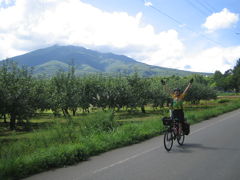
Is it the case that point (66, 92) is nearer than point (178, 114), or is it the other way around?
point (178, 114)

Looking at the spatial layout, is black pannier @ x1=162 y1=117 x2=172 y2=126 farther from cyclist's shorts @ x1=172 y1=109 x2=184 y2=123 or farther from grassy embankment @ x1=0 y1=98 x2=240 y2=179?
grassy embankment @ x1=0 y1=98 x2=240 y2=179

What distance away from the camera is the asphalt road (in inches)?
236

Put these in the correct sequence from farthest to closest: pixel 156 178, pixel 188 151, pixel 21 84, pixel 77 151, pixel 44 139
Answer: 1. pixel 21 84
2. pixel 44 139
3. pixel 188 151
4. pixel 77 151
5. pixel 156 178

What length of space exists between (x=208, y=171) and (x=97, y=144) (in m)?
4.20

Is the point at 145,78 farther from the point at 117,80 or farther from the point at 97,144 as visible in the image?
the point at 97,144

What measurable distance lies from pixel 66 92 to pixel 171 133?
23529 mm

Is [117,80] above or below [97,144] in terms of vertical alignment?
above

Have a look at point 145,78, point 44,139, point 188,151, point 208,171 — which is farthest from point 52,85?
point 208,171

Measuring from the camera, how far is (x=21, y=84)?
70.4 feet

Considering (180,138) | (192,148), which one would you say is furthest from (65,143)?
(192,148)

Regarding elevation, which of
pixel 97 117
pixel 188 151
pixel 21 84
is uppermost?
pixel 21 84

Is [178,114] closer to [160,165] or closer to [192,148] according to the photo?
[192,148]

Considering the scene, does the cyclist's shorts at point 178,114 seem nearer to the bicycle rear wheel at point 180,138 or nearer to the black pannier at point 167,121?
the bicycle rear wheel at point 180,138

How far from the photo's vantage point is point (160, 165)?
6949 millimetres
